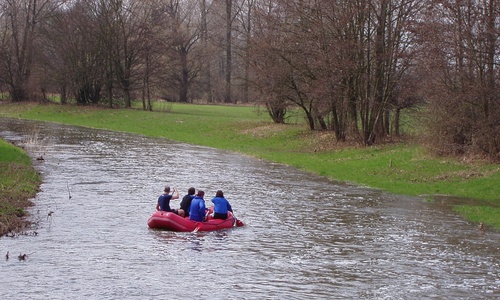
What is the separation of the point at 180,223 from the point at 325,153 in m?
18.0

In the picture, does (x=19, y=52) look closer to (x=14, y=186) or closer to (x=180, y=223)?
(x=14, y=186)

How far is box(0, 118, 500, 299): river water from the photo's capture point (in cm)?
1149

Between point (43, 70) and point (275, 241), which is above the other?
point (43, 70)

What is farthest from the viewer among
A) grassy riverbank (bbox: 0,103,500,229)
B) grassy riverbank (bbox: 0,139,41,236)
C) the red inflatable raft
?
grassy riverbank (bbox: 0,103,500,229)

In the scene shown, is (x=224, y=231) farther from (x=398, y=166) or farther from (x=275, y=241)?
(x=398, y=166)

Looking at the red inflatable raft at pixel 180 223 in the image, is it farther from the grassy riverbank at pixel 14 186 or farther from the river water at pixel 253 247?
the grassy riverbank at pixel 14 186

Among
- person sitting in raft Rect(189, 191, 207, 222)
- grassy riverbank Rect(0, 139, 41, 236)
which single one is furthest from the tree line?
grassy riverbank Rect(0, 139, 41, 236)

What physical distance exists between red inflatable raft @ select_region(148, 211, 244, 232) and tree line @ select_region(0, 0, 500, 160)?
12.2 meters

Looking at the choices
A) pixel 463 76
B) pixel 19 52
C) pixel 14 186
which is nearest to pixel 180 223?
pixel 14 186

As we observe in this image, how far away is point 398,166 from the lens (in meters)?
26.5

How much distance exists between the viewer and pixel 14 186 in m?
19.9

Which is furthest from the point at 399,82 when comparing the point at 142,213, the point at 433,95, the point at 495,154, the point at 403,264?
the point at 403,264

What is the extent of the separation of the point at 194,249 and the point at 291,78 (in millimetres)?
25128

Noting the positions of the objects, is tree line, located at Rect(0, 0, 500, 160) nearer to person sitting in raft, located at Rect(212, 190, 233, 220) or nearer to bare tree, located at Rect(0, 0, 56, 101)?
bare tree, located at Rect(0, 0, 56, 101)
